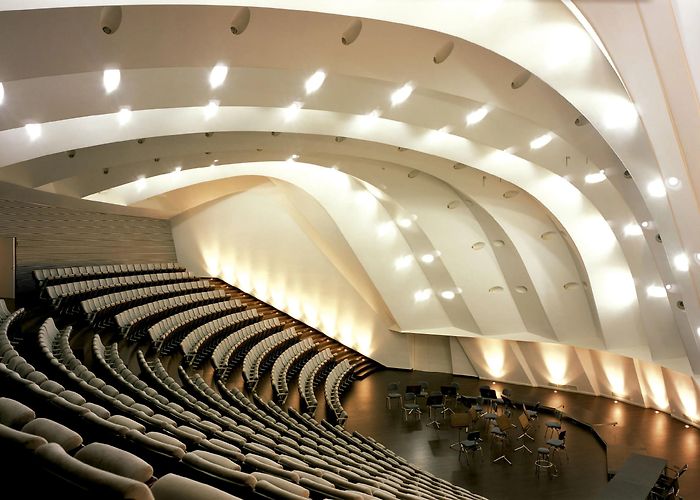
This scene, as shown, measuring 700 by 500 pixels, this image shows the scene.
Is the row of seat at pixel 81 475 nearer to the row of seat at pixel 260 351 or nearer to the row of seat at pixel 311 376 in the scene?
the row of seat at pixel 260 351

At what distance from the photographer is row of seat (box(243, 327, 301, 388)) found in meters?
11.4

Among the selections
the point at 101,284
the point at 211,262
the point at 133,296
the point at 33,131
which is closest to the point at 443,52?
the point at 33,131

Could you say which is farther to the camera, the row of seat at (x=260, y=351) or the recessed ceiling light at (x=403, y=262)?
the recessed ceiling light at (x=403, y=262)

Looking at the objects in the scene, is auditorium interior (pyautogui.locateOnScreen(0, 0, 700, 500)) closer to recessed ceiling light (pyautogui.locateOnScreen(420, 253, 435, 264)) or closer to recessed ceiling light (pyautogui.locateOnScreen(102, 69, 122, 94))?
recessed ceiling light (pyautogui.locateOnScreen(102, 69, 122, 94))

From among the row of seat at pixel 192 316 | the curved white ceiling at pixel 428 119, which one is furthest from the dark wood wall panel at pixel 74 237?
the row of seat at pixel 192 316

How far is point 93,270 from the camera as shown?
50.3 ft

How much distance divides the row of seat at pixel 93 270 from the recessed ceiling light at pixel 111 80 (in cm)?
721

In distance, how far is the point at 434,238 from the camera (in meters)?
15.2

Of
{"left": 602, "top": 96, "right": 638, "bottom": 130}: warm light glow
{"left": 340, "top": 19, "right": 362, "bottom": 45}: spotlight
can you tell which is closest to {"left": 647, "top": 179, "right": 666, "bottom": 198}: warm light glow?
{"left": 602, "top": 96, "right": 638, "bottom": 130}: warm light glow

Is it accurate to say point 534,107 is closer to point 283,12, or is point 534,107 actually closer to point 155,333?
point 283,12

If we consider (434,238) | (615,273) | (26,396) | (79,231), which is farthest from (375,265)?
(26,396)

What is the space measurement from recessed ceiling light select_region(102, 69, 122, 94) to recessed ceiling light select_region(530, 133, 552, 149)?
666cm

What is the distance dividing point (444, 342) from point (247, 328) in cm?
655

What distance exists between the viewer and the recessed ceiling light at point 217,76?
7631 millimetres
